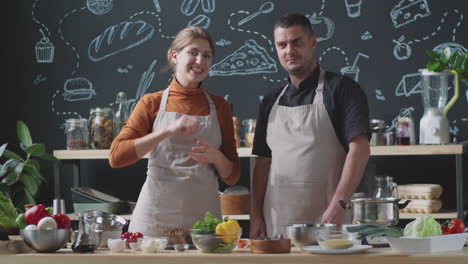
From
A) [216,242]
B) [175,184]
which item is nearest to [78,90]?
→ [175,184]

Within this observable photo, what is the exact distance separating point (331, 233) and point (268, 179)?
1.11 metres

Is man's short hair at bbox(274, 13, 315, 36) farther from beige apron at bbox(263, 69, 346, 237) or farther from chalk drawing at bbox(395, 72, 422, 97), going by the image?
chalk drawing at bbox(395, 72, 422, 97)

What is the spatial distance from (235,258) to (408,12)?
2.70 meters

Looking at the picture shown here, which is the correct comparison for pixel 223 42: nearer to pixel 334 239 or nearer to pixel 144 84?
pixel 144 84

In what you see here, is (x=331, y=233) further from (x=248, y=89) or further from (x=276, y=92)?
(x=248, y=89)

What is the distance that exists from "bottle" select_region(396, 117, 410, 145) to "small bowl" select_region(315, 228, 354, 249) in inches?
79.0

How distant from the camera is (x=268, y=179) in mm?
3383

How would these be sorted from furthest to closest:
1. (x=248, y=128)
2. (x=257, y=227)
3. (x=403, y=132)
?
(x=248, y=128), (x=403, y=132), (x=257, y=227)

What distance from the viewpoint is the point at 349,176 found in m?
3.04

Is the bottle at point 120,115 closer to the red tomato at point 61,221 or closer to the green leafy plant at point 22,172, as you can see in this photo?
the green leafy plant at point 22,172

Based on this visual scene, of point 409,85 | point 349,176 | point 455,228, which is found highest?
point 409,85

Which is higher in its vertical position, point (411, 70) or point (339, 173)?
point (411, 70)

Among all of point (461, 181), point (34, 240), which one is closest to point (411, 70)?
point (461, 181)

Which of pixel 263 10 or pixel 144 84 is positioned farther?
pixel 144 84
